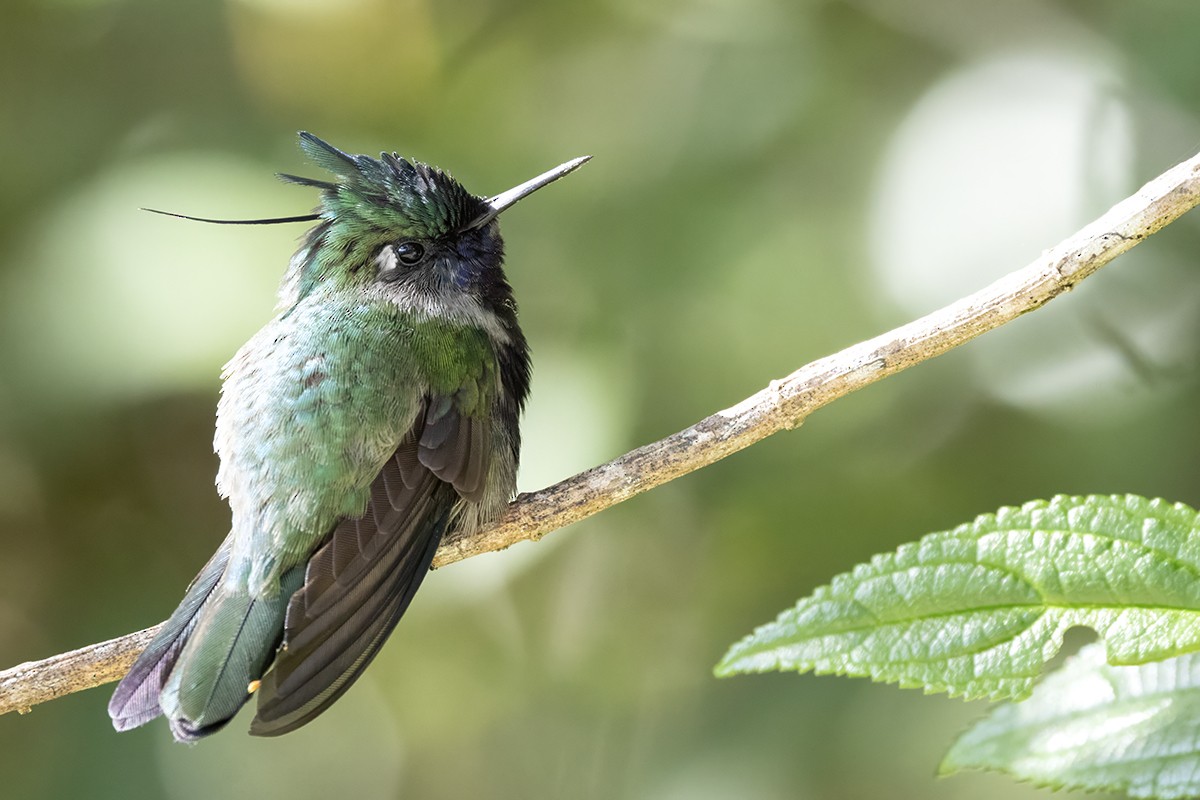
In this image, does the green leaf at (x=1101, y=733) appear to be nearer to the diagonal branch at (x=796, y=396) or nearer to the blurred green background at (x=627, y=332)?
the diagonal branch at (x=796, y=396)

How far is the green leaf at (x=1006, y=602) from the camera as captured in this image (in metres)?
1.40

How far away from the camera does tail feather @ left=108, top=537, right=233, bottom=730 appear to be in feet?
8.59

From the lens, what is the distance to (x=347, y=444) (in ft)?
9.99

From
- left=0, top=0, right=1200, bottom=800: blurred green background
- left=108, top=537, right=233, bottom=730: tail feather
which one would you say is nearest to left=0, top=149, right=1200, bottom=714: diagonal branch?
left=108, top=537, right=233, bottom=730: tail feather

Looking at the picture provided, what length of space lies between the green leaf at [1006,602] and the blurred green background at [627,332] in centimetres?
209

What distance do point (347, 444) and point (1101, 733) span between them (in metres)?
1.97

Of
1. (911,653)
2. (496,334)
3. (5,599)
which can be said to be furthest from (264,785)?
(911,653)

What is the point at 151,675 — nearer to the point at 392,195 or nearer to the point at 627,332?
the point at 392,195

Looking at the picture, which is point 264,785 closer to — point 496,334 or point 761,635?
point 496,334

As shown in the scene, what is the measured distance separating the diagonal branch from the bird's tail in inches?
3.0

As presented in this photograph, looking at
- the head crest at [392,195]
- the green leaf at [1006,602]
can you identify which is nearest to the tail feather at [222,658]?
the head crest at [392,195]

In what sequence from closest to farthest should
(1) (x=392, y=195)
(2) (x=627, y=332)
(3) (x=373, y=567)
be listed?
(3) (x=373, y=567), (1) (x=392, y=195), (2) (x=627, y=332)

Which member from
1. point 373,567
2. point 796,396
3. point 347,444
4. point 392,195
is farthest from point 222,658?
point 392,195

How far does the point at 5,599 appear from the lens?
4020mm
